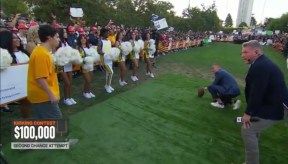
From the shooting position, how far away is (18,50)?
8.90 metres

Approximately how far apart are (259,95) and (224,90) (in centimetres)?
519

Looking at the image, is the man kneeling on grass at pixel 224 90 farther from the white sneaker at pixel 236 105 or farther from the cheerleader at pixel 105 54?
the cheerleader at pixel 105 54

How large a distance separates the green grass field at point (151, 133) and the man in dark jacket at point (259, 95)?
109cm

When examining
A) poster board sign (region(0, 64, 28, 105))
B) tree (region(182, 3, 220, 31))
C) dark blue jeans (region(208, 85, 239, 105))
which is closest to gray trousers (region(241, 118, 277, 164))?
poster board sign (region(0, 64, 28, 105))

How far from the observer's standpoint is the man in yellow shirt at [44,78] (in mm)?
5305

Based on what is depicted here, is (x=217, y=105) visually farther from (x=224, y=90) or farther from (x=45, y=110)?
(x=45, y=110)

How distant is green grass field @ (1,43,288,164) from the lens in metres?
6.63

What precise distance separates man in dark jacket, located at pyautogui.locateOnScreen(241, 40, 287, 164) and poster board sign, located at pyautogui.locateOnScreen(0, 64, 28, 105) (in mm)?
4164

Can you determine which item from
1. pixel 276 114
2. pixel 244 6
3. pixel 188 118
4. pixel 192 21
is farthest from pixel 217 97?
pixel 244 6

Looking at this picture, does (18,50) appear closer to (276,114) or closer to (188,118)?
(188,118)

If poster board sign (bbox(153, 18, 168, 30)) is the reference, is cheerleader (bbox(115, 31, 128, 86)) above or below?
below

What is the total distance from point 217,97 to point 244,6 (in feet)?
639
